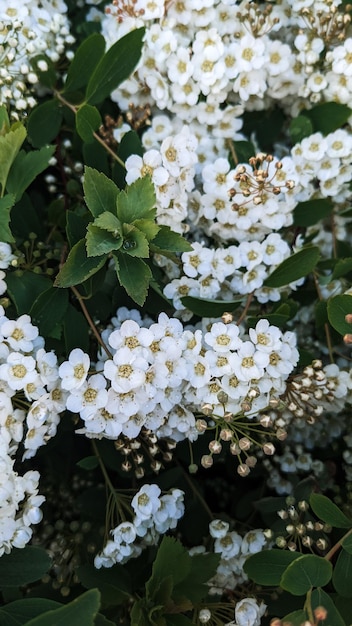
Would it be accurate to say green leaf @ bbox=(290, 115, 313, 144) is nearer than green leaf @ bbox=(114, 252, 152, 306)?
No

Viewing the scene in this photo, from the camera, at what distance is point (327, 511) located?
135 cm

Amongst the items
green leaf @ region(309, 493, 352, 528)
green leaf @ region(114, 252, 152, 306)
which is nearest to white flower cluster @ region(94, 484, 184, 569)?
green leaf @ region(309, 493, 352, 528)

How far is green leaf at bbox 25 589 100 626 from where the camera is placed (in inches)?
40.9

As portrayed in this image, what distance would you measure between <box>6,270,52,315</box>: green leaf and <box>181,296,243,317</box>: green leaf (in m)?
0.28

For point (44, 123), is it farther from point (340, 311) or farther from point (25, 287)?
point (340, 311)

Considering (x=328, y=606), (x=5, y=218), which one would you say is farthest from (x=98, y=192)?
(x=328, y=606)

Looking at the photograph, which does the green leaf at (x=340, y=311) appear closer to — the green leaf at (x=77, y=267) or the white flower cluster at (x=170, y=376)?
the white flower cluster at (x=170, y=376)

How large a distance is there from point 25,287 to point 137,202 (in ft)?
0.99

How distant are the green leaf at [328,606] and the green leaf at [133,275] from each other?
1.99 feet

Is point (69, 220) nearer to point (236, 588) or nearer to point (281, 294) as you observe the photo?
point (281, 294)

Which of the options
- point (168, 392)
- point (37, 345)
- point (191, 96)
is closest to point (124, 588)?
point (168, 392)

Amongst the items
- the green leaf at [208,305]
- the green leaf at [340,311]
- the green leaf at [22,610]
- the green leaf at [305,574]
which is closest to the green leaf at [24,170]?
the green leaf at [208,305]

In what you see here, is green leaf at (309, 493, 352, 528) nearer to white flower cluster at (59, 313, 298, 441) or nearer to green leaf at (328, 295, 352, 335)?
white flower cluster at (59, 313, 298, 441)

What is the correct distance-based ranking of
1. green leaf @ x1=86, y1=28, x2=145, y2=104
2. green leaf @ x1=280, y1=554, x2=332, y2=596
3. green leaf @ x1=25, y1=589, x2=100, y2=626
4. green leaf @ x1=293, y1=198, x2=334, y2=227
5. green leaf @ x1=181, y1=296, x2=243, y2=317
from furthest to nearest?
green leaf @ x1=293, y1=198, x2=334, y2=227 → green leaf @ x1=86, y1=28, x2=145, y2=104 → green leaf @ x1=181, y1=296, x2=243, y2=317 → green leaf @ x1=280, y1=554, x2=332, y2=596 → green leaf @ x1=25, y1=589, x2=100, y2=626
